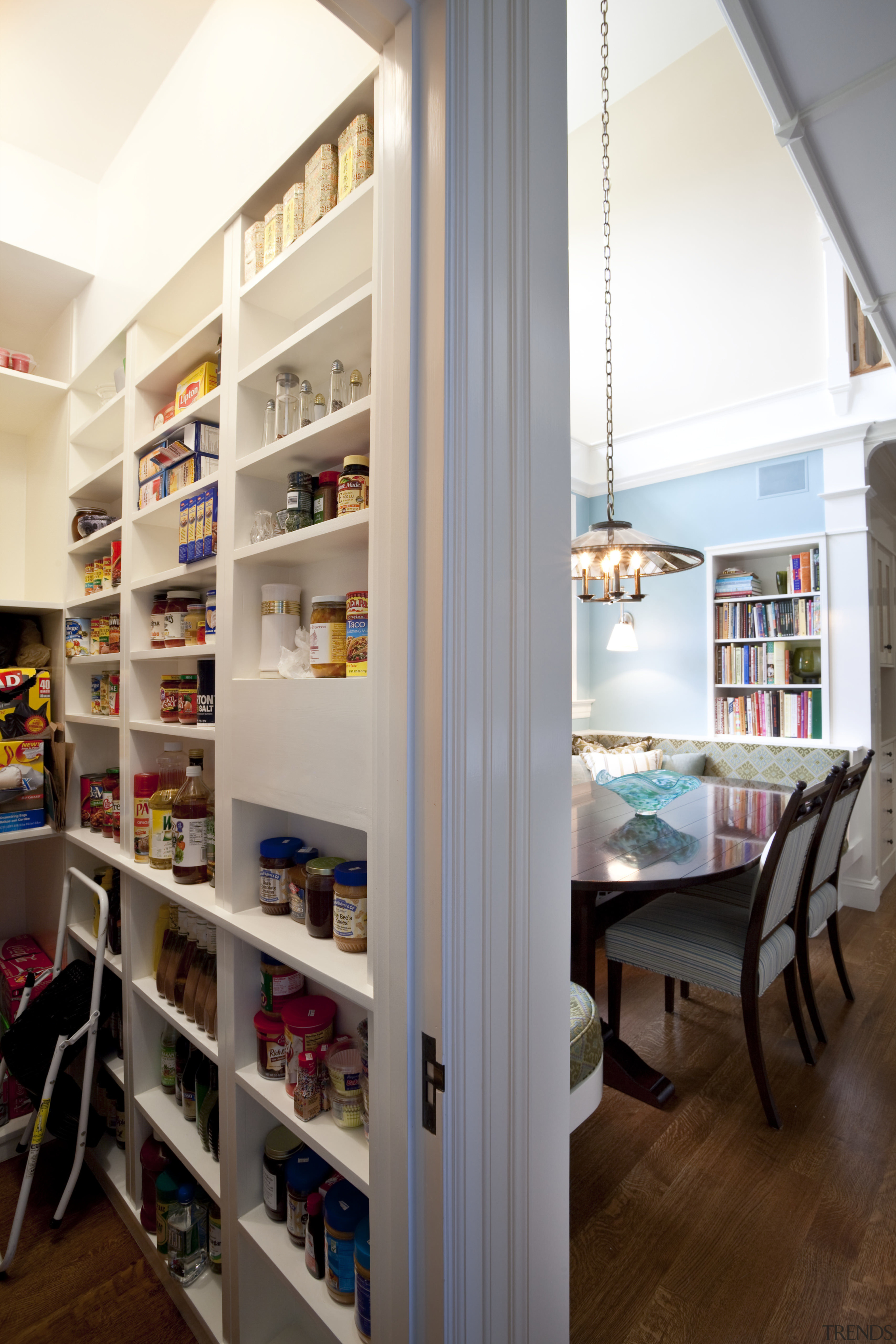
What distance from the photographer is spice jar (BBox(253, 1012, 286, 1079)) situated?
3.94ft

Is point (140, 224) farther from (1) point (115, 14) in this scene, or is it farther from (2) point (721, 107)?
(2) point (721, 107)

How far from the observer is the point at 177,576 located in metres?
1.51

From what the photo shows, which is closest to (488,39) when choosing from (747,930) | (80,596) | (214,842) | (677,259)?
(214,842)

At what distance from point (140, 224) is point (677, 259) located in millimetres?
2609

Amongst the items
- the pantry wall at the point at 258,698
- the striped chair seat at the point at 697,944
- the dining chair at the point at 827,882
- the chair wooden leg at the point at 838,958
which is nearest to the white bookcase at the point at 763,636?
the dining chair at the point at 827,882

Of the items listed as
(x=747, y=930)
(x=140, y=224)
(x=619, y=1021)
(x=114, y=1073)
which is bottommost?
(x=619, y=1021)

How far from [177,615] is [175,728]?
0.31m

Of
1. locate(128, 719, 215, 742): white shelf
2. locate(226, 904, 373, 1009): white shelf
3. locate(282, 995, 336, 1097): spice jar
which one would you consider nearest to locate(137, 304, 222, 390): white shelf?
locate(128, 719, 215, 742): white shelf

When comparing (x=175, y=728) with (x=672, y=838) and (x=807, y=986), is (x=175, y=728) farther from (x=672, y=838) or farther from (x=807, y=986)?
(x=807, y=986)

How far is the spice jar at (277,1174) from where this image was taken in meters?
1.22

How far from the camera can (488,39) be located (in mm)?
A: 751

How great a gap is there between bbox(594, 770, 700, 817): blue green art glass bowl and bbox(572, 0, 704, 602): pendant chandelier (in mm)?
766

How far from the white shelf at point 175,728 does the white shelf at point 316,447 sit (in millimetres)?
545

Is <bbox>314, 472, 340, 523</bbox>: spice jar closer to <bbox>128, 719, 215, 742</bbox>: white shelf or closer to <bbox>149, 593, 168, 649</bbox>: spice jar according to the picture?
<bbox>128, 719, 215, 742</bbox>: white shelf
